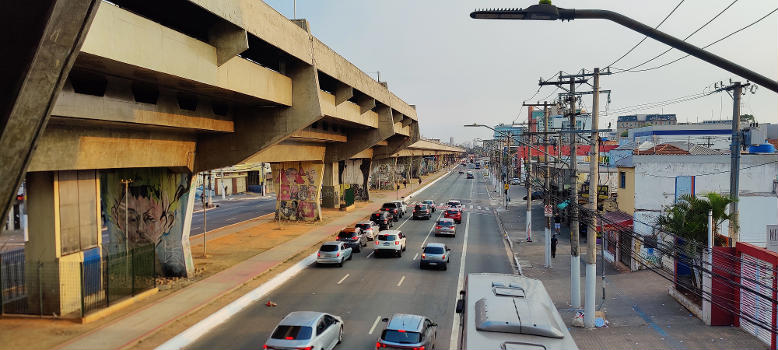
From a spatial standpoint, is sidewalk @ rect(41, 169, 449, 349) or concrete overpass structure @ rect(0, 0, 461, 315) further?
sidewalk @ rect(41, 169, 449, 349)

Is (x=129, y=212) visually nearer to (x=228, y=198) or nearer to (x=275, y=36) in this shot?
(x=275, y=36)

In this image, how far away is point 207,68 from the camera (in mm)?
14703

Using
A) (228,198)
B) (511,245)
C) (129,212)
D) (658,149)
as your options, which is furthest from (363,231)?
(228,198)

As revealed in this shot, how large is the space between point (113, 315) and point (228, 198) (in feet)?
184

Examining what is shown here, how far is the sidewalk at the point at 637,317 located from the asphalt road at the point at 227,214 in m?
26.3

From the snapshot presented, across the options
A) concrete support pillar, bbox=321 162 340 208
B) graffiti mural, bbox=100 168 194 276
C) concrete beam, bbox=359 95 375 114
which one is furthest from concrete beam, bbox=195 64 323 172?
concrete support pillar, bbox=321 162 340 208

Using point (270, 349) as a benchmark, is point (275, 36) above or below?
above

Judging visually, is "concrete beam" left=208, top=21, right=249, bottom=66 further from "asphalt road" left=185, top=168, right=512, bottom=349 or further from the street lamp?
the street lamp

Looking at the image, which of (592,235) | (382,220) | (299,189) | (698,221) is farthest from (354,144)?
(698,221)

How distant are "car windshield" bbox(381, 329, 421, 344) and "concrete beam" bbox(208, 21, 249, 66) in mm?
9633

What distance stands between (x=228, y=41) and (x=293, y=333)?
920 cm

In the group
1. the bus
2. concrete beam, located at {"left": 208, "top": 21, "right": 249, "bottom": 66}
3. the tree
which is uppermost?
concrete beam, located at {"left": 208, "top": 21, "right": 249, "bottom": 66}

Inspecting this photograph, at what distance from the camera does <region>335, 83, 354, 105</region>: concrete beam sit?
29.2 meters

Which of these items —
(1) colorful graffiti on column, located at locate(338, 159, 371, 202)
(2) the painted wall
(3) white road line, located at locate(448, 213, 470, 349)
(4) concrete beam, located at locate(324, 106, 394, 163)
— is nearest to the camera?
(3) white road line, located at locate(448, 213, 470, 349)
